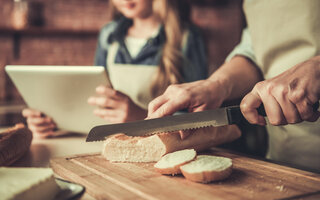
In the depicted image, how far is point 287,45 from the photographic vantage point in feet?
4.56

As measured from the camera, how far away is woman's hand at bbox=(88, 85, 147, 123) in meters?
1.55

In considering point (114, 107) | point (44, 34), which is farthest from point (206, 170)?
point (44, 34)

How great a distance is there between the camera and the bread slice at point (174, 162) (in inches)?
37.1

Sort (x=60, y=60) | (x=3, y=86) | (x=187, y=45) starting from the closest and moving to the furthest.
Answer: (x=187, y=45) < (x=3, y=86) < (x=60, y=60)

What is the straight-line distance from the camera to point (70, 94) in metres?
1.51

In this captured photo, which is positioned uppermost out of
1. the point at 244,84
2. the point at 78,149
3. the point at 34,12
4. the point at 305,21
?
the point at 34,12

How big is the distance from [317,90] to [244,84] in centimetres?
56

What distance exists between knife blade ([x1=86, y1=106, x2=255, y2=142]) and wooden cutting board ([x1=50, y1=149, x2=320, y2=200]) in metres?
0.10

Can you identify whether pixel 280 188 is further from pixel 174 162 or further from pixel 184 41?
pixel 184 41

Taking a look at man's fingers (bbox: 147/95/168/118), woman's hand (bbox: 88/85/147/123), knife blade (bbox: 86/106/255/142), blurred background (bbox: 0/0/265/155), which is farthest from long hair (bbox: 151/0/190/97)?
blurred background (bbox: 0/0/265/155)

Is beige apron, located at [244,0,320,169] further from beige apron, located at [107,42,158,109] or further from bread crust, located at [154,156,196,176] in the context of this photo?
beige apron, located at [107,42,158,109]

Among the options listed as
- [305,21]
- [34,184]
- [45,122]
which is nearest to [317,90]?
[305,21]

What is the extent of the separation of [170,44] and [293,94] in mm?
1844

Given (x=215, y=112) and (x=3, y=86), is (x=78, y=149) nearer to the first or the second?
(x=215, y=112)
